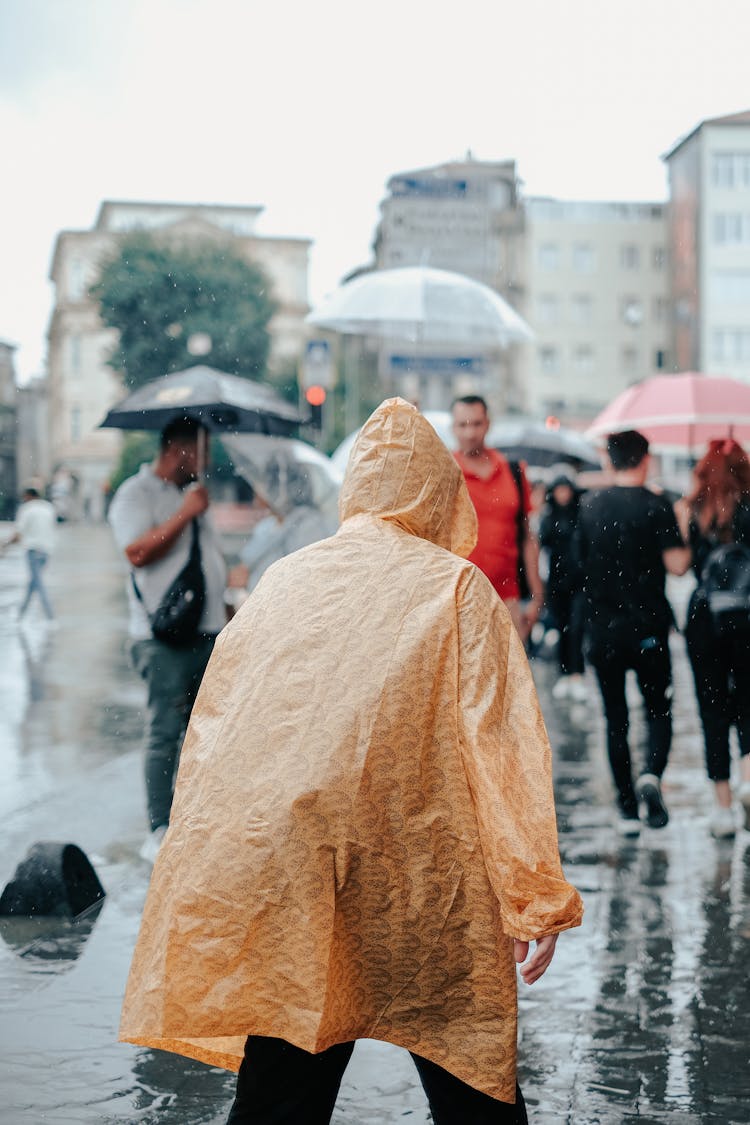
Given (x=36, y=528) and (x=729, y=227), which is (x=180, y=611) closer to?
(x=36, y=528)

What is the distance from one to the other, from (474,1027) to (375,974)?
19 cm

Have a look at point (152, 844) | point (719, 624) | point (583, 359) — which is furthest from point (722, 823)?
point (583, 359)

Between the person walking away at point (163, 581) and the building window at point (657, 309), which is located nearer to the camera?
the person walking away at point (163, 581)

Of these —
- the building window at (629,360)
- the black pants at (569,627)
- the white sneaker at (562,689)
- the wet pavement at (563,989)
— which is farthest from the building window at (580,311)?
the wet pavement at (563,989)

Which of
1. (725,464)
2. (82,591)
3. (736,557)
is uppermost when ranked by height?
(725,464)

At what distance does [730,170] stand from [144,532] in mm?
54428

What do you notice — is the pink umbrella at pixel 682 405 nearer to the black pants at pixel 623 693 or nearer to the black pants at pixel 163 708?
the black pants at pixel 623 693

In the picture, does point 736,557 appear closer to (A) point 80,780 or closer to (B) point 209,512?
(B) point 209,512

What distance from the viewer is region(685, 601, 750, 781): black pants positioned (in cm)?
658

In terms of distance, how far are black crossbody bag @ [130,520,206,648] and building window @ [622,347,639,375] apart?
61605 millimetres

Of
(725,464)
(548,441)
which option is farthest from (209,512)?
(548,441)

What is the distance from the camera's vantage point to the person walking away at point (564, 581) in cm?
1135

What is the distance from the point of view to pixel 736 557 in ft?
21.2

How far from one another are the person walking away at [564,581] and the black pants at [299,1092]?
8697mm
